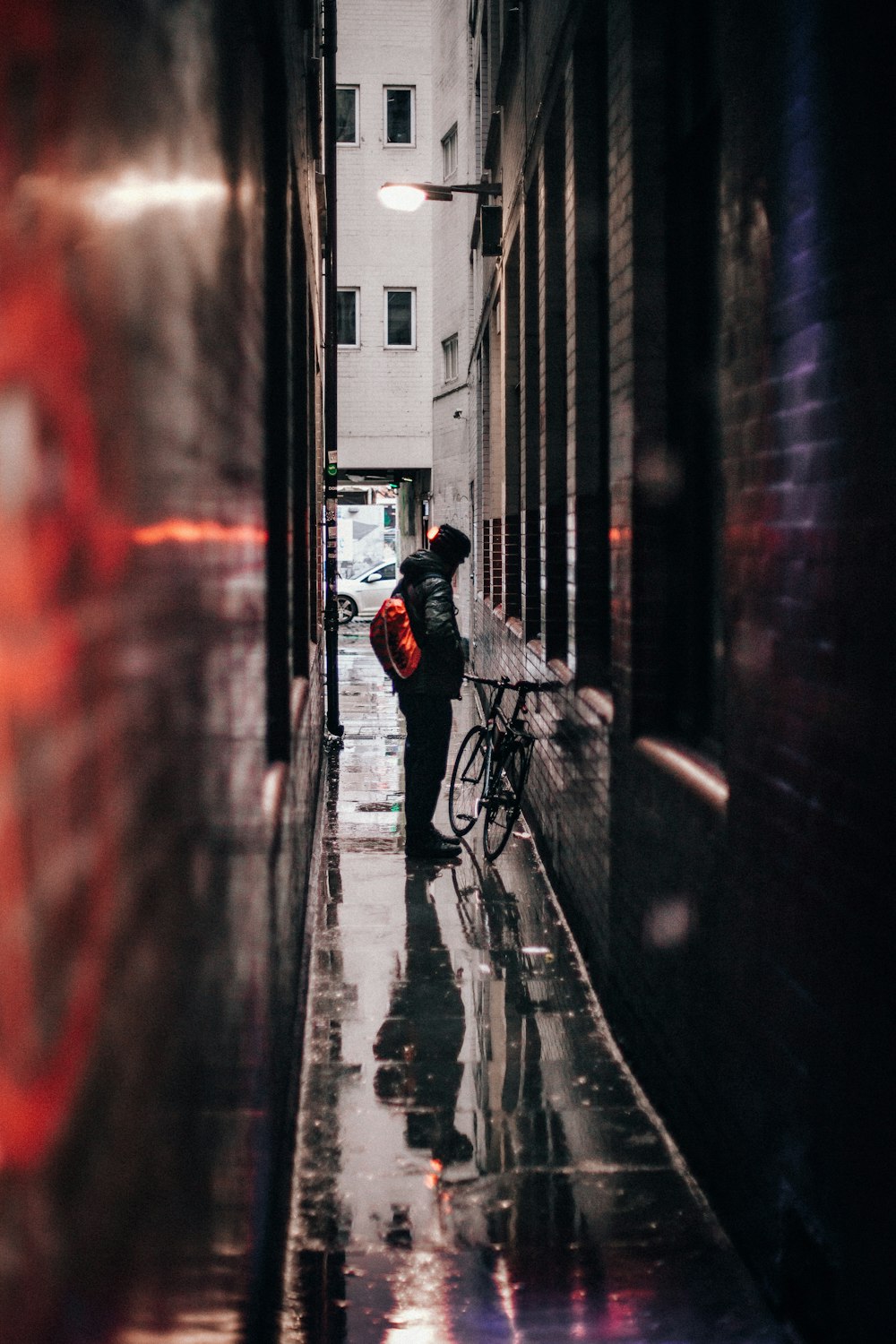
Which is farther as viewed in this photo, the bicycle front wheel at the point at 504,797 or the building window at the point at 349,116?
the building window at the point at 349,116

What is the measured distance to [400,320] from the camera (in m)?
28.9

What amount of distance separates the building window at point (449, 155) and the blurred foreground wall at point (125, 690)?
24.1 meters

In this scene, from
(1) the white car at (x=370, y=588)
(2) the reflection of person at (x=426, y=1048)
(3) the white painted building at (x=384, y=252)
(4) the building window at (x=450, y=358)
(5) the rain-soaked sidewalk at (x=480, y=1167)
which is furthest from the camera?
(1) the white car at (x=370, y=588)

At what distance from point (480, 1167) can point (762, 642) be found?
77.1 inches

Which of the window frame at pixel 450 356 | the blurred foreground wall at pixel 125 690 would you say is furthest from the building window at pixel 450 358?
the blurred foreground wall at pixel 125 690

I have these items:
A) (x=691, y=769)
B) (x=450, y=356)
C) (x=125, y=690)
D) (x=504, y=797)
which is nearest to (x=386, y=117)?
(x=450, y=356)

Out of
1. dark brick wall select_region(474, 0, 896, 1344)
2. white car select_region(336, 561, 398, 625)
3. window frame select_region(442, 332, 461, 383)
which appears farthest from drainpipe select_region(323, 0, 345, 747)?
white car select_region(336, 561, 398, 625)

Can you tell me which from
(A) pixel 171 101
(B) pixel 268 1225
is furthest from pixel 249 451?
(B) pixel 268 1225

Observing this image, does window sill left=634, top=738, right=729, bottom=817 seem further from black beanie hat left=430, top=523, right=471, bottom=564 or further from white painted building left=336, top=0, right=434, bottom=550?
white painted building left=336, top=0, right=434, bottom=550

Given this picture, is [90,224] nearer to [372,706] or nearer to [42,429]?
[42,429]

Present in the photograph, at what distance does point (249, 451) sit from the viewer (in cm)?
348

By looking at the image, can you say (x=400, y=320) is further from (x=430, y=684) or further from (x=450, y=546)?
(x=430, y=684)

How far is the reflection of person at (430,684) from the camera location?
8.60 meters

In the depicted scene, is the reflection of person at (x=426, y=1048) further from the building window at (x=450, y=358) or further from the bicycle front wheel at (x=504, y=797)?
the building window at (x=450, y=358)
